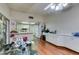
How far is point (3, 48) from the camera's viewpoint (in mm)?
2133

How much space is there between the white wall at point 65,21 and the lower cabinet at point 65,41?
0.12 metres

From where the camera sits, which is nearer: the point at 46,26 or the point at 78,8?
the point at 78,8

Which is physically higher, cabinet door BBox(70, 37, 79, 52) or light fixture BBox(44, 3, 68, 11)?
light fixture BBox(44, 3, 68, 11)

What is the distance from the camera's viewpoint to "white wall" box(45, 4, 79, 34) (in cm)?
214

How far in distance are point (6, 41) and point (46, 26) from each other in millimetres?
848

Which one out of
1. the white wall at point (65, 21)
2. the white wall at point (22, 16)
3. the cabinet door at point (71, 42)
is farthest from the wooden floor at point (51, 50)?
the white wall at point (22, 16)

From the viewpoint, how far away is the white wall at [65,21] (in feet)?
7.02

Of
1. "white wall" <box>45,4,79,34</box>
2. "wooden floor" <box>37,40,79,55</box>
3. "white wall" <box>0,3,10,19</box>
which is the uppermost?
"white wall" <box>0,3,10,19</box>

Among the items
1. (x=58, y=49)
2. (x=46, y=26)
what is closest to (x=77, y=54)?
(x=58, y=49)

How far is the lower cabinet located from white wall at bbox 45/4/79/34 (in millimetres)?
119

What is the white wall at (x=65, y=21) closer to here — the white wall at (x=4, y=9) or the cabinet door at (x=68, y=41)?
the cabinet door at (x=68, y=41)

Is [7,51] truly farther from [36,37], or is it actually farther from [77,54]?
[77,54]

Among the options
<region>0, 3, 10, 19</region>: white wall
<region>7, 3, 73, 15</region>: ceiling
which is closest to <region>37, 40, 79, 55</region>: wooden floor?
<region>7, 3, 73, 15</region>: ceiling

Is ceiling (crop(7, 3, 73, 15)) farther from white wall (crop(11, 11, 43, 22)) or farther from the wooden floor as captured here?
Result: the wooden floor
